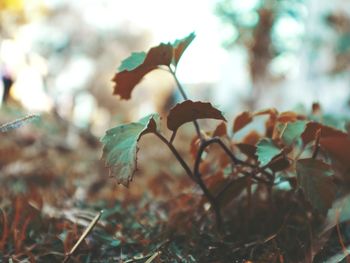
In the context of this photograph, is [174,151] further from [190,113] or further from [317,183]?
[317,183]

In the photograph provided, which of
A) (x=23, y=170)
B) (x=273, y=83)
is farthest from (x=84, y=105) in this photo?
(x=23, y=170)

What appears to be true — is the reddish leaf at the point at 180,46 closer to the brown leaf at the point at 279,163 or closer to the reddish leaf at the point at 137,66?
the reddish leaf at the point at 137,66

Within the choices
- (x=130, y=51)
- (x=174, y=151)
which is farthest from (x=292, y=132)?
(x=130, y=51)

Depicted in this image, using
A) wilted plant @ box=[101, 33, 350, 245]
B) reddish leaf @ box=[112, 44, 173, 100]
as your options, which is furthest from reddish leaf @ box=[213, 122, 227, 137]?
reddish leaf @ box=[112, 44, 173, 100]

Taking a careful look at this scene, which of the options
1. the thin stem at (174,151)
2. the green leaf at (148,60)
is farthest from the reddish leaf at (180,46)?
the thin stem at (174,151)

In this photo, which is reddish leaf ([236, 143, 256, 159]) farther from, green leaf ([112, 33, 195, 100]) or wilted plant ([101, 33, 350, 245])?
green leaf ([112, 33, 195, 100])

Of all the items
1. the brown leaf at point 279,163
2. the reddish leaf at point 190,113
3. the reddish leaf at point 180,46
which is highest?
the reddish leaf at point 180,46
